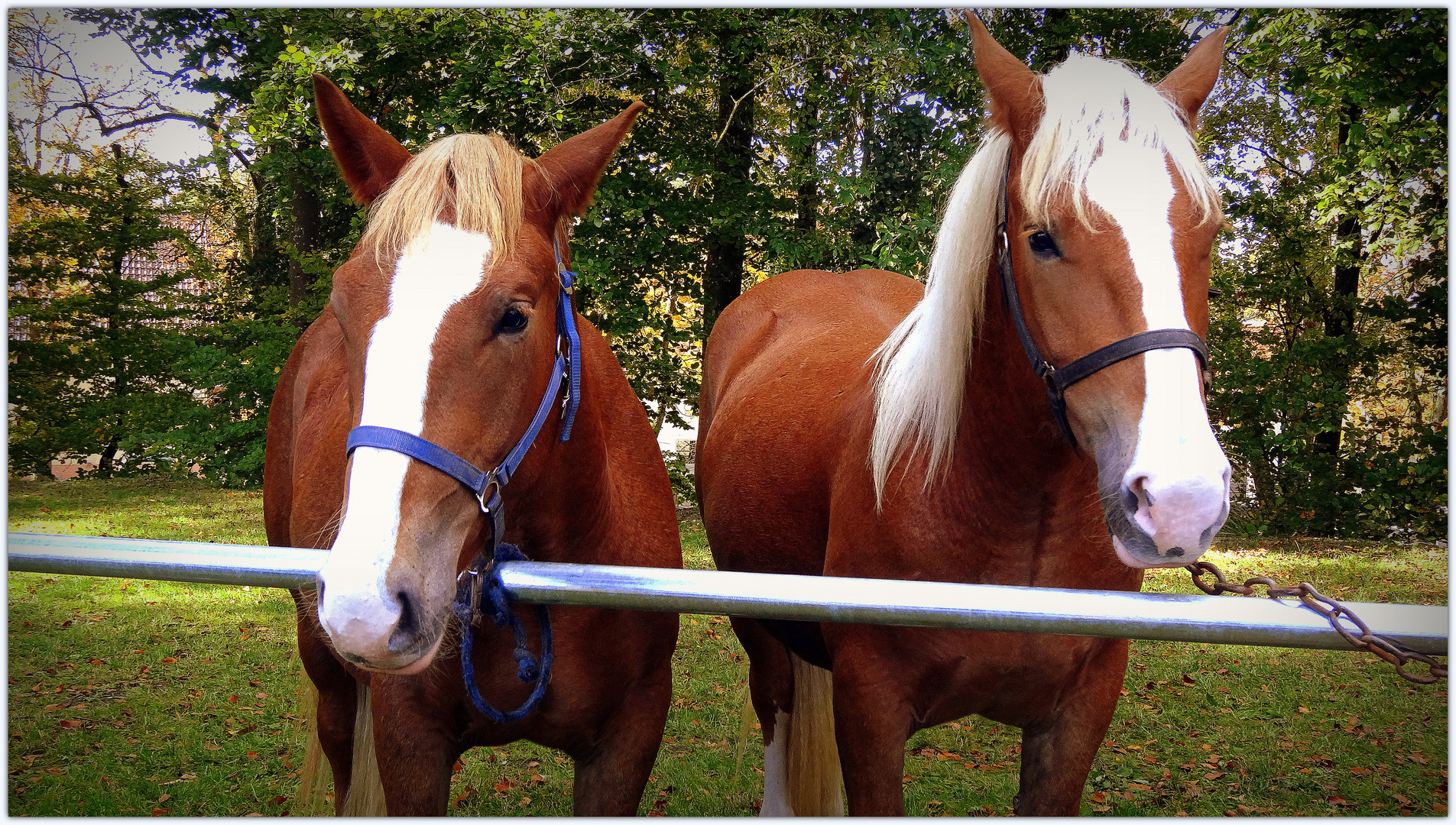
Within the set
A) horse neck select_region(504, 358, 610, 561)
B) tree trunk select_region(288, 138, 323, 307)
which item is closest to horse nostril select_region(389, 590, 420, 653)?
horse neck select_region(504, 358, 610, 561)

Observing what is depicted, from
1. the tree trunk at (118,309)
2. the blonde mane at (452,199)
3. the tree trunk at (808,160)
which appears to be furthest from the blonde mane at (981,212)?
the tree trunk at (118,309)

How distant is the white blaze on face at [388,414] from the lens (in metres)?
1.32

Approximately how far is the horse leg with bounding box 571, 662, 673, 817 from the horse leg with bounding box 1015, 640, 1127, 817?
0.99 meters

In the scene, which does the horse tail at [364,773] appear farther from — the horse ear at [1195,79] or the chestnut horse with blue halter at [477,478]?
the horse ear at [1195,79]

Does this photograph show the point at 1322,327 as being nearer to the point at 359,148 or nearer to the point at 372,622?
the point at 359,148

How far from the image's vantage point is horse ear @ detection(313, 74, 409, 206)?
182cm

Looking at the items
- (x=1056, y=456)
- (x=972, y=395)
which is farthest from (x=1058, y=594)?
(x=972, y=395)

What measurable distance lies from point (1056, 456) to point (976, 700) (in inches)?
26.8

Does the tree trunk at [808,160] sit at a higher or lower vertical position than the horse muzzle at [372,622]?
higher

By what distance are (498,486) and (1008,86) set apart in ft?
4.61

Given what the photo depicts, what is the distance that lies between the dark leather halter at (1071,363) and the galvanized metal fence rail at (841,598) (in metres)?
0.41

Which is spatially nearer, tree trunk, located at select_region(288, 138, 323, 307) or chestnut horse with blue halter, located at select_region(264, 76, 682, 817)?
chestnut horse with blue halter, located at select_region(264, 76, 682, 817)

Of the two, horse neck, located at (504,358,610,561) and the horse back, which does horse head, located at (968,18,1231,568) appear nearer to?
the horse back

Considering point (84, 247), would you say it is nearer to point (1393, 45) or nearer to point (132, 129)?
point (132, 129)
